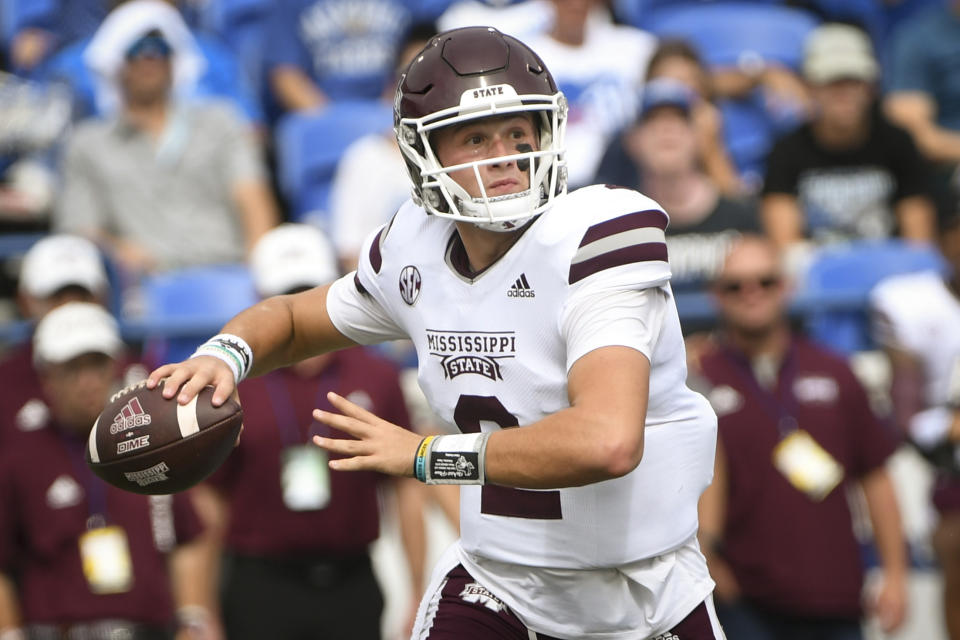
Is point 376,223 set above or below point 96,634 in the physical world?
above

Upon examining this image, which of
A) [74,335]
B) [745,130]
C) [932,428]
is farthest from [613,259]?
[745,130]

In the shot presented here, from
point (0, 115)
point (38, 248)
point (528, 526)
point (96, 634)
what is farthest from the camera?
point (0, 115)

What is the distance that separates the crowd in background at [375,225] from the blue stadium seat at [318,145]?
17 mm

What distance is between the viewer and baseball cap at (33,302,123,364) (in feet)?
17.6

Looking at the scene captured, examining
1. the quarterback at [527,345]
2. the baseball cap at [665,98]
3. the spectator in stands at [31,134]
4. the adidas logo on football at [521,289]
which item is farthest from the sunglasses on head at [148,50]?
the adidas logo on football at [521,289]

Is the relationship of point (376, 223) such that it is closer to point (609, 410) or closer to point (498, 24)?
point (498, 24)

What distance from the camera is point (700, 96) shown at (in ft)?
24.5

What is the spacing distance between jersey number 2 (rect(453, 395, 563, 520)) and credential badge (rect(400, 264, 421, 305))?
0.88 feet

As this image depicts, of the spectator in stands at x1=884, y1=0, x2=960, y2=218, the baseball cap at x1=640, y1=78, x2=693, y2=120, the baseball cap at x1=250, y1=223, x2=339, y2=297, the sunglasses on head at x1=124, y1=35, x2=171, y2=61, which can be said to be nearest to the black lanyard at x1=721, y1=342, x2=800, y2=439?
the baseball cap at x1=640, y1=78, x2=693, y2=120

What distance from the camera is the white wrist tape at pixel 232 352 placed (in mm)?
3317

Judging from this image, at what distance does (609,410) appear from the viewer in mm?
2760

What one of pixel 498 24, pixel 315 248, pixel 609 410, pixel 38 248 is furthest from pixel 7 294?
pixel 609 410

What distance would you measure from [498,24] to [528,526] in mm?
5173

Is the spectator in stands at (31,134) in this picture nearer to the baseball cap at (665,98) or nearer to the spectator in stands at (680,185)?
the spectator in stands at (680,185)
